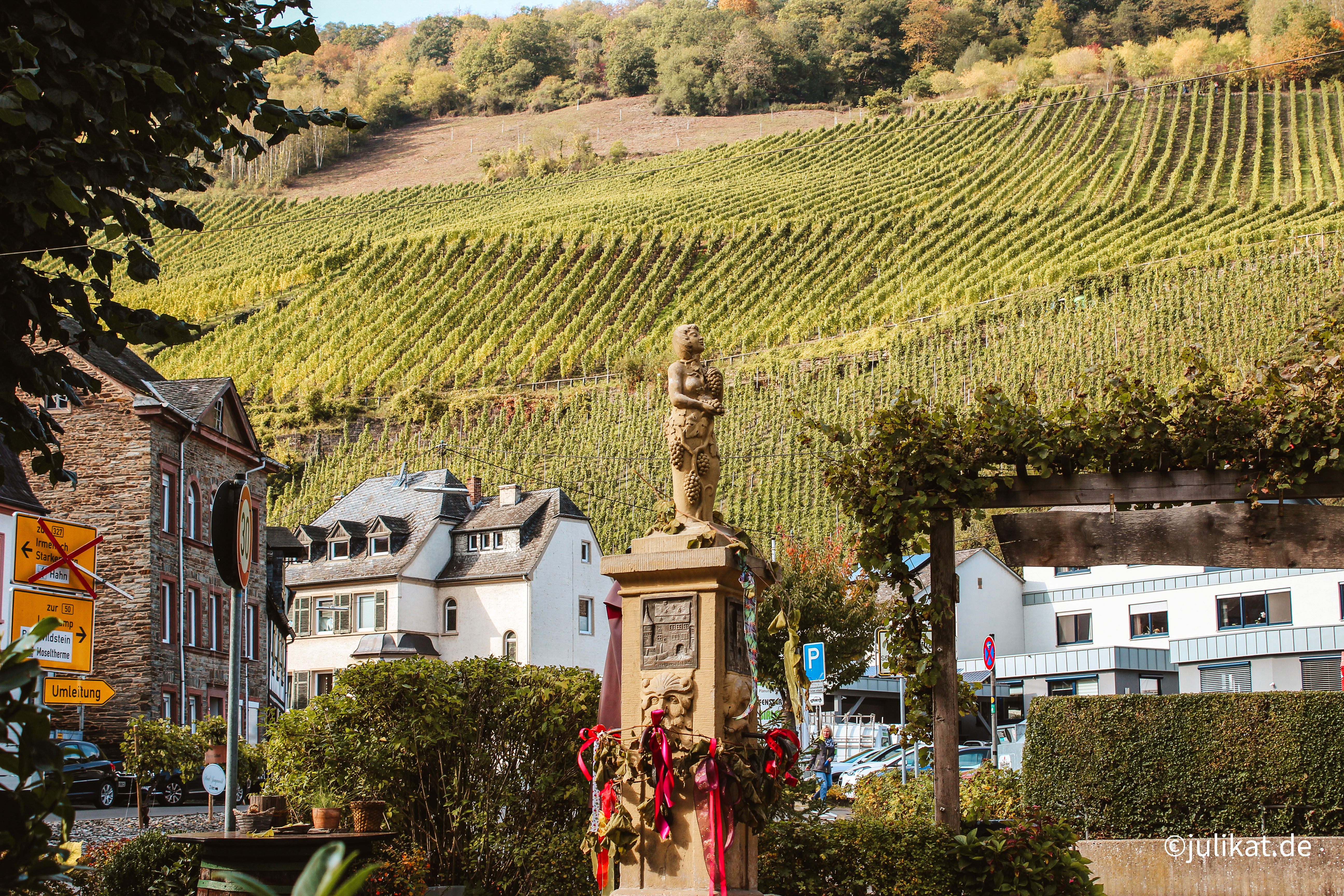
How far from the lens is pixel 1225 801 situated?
11.0m

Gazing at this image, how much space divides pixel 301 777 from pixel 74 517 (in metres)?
19.7

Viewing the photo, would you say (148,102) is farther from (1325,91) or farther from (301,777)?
(1325,91)

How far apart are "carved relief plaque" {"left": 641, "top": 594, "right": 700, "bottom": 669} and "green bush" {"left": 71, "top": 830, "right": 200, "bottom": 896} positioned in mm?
2844

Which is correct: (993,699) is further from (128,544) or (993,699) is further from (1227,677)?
(128,544)

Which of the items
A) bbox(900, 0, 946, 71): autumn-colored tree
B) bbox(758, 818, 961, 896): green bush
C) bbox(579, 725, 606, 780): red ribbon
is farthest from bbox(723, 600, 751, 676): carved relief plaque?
bbox(900, 0, 946, 71): autumn-colored tree

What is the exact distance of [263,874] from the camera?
224 inches

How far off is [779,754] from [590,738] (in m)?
1.03

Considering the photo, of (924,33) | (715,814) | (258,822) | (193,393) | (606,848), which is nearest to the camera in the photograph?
(715,814)

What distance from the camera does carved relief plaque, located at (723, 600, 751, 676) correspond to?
6391 mm

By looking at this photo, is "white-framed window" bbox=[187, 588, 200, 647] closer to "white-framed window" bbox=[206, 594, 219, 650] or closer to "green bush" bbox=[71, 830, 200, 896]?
"white-framed window" bbox=[206, 594, 219, 650]

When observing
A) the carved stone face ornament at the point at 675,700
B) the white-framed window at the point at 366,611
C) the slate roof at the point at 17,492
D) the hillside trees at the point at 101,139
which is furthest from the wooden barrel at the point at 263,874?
the white-framed window at the point at 366,611

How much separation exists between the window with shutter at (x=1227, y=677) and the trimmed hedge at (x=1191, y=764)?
24.5 m

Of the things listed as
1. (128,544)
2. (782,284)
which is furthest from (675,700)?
(782,284)

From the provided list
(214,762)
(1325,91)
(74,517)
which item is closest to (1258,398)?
(214,762)
